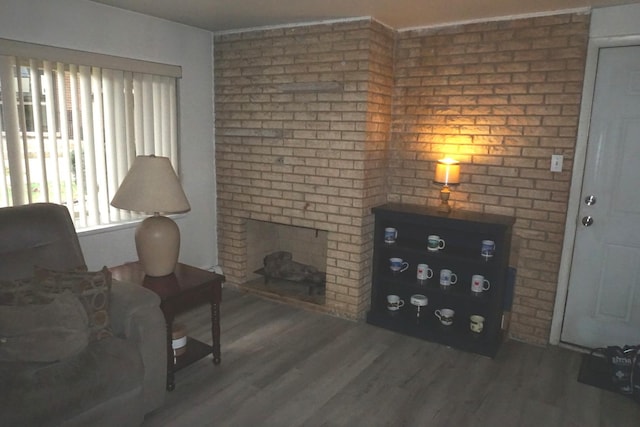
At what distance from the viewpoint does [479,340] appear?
114 inches

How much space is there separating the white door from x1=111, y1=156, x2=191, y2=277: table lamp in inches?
99.1

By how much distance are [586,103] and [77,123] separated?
10.6ft

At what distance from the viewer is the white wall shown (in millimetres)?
2639

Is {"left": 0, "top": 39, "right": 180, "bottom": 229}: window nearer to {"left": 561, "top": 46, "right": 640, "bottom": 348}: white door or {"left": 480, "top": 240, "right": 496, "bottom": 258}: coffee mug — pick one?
{"left": 480, "top": 240, "right": 496, "bottom": 258}: coffee mug

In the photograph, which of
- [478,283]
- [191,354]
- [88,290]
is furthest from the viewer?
[478,283]

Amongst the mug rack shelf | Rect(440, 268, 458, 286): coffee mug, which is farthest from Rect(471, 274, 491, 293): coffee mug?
Rect(440, 268, 458, 286): coffee mug

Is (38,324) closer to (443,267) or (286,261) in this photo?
(286,261)

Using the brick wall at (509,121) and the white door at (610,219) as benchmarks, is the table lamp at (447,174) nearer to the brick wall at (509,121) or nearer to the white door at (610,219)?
the brick wall at (509,121)

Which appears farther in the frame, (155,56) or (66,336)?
(155,56)

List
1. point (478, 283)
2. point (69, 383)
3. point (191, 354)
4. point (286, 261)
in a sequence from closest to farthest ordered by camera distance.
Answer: point (69, 383), point (191, 354), point (478, 283), point (286, 261)

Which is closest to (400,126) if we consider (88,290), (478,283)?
(478,283)

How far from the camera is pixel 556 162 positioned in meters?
2.86

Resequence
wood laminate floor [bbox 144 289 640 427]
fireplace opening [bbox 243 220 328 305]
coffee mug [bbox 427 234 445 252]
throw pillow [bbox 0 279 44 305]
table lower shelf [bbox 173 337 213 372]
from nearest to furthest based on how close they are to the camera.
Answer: throw pillow [bbox 0 279 44 305] → wood laminate floor [bbox 144 289 640 427] → table lower shelf [bbox 173 337 213 372] → coffee mug [bbox 427 234 445 252] → fireplace opening [bbox 243 220 328 305]

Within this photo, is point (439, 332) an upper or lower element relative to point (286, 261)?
lower
